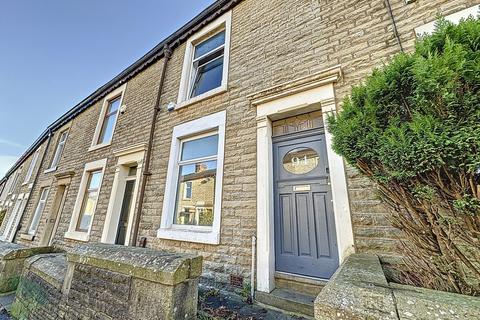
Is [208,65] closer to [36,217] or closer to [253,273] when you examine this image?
[253,273]

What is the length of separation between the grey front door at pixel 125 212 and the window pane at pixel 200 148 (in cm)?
213

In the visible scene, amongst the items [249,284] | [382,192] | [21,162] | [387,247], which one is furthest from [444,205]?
[21,162]

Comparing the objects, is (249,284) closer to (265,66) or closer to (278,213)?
(278,213)

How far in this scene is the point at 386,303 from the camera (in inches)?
39.7

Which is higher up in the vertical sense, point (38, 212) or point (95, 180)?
point (95, 180)

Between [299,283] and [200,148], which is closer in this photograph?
[299,283]

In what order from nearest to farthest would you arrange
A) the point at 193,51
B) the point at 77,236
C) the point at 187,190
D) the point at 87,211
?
the point at 187,190 < the point at 193,51 < the point at 77,236 < the point at 87,211

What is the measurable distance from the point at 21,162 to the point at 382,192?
21.1m

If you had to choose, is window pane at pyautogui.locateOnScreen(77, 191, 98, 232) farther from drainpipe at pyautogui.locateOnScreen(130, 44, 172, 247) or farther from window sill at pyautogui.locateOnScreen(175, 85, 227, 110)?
window sill at pyautogui.locateOnScreen(175, 85, 227, 110)

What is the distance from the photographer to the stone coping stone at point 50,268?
2.44m

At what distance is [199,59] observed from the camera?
533 centimetres

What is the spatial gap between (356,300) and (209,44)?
5.88 meters

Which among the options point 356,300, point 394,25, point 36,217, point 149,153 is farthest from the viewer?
point 36,217

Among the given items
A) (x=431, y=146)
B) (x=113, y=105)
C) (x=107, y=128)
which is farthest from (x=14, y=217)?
(x=431, y=146)
